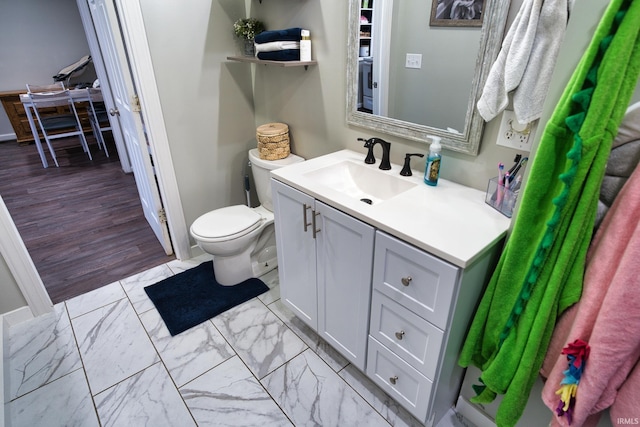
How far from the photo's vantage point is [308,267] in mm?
1587

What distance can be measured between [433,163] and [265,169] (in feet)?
3.57

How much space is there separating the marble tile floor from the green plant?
1593mm

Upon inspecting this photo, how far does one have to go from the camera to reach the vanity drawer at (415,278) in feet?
3.40

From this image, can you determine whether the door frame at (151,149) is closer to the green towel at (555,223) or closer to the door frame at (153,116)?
the door frame at (153,116)

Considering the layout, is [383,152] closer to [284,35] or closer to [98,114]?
[284,35]

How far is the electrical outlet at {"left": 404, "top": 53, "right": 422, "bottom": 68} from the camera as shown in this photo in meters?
1.43

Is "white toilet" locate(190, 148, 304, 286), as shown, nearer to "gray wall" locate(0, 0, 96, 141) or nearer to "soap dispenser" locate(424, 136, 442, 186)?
"soap dispenser" locate(424, 136, 442, 186)

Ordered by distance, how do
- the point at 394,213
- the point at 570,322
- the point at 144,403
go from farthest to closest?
the point at 144,403 < the point at 394,213 < the point at 570,322

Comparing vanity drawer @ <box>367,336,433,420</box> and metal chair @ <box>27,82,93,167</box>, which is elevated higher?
metal chair @ <box>27,82,93,167</box>

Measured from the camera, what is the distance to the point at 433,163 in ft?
4.60

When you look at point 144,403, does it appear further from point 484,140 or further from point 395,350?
point 484,140

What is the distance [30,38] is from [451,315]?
671 cm

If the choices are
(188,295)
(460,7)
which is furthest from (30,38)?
(460,7)

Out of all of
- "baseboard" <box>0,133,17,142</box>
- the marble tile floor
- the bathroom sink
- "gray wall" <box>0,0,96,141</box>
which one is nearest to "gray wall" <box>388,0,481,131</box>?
the bathroom sink
